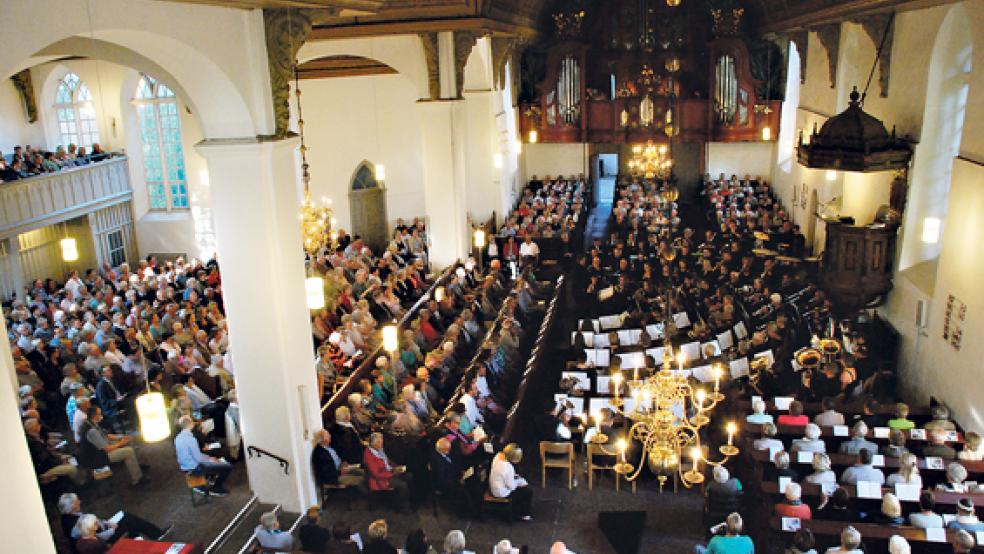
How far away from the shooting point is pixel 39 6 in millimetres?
6211

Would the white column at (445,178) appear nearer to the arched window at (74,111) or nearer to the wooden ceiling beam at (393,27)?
the wooden ceiling beam at (393,27)

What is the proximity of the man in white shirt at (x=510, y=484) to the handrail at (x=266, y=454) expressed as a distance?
2.49m

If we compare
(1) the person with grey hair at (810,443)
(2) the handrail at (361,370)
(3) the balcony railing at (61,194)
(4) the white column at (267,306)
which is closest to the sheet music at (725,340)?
(1) the person with grey hair at (810,443)

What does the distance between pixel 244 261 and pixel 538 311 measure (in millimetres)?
8841

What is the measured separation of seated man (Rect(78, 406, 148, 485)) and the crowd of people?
33.8 feet

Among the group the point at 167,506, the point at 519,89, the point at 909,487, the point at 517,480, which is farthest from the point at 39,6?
the point at 519,89

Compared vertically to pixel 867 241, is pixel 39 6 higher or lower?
A: higher

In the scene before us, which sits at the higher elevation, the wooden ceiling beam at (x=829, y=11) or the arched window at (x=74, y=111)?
the wooden ceiling beam at (x=829, y=11)

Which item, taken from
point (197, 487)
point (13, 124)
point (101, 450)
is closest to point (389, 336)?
point (197, 487)

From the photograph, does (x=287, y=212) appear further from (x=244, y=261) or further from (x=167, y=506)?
(x=167, y=506)

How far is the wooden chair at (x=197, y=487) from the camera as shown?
9.88 m

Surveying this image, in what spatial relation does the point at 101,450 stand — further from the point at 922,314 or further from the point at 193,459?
the point at 922,314

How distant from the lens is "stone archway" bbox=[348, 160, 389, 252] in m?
24.3

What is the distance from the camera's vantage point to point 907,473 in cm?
877
